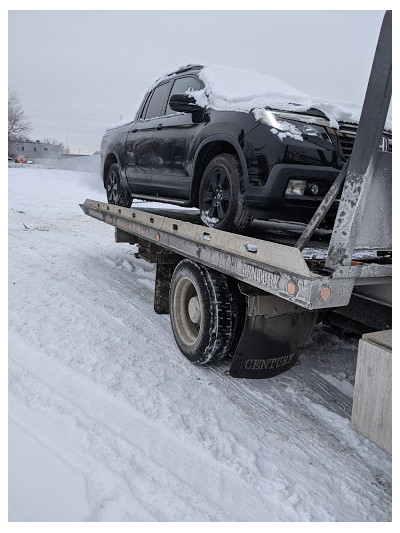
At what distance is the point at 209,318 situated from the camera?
132 inches

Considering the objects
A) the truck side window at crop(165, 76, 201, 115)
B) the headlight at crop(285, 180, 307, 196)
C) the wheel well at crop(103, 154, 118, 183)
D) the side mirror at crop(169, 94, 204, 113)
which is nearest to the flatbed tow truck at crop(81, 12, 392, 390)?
the headlight at crop(285, 180, 307, 196)

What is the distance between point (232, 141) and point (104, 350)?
87.1 inches

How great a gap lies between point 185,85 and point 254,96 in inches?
60.4

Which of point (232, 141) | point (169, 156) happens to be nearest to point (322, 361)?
point (232, 141)

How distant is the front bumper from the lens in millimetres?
3008

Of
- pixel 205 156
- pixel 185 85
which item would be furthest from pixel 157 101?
pixel 205 156

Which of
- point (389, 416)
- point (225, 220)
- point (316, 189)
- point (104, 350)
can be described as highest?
point (316, 189)

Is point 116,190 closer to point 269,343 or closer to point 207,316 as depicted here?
point 207,316

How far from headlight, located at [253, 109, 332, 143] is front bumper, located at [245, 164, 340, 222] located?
248 millimetres

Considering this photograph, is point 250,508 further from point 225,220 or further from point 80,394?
point 225,220

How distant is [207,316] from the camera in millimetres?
3361

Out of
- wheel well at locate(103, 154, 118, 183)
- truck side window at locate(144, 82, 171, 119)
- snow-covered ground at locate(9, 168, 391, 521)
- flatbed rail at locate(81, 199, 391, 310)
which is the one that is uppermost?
truck side window at locate(144, 82, 171, 119)

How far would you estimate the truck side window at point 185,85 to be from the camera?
432cm

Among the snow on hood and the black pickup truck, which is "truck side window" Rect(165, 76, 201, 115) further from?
the snow on hood
